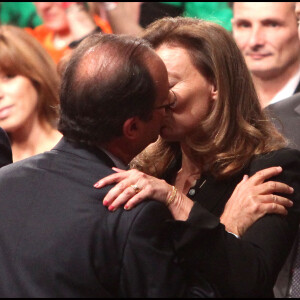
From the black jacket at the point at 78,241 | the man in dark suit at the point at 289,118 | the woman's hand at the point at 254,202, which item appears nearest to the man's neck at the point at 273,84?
the man in dark suit at the point at 289,118

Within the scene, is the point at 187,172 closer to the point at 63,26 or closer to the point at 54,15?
the point at 63,26

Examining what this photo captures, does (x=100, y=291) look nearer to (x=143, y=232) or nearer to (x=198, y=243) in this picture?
(x=143, y=232)

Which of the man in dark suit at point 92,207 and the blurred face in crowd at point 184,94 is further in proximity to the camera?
the blurred face in crowd at point 184,94

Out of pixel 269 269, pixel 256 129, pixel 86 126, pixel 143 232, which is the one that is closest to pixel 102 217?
pixel 143 232

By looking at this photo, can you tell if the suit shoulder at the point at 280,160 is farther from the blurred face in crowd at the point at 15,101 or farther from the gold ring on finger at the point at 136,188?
the blurred face in crowd at the point at 15,101

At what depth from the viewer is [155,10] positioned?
15.1 feet

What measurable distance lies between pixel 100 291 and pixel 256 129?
0.93 metres

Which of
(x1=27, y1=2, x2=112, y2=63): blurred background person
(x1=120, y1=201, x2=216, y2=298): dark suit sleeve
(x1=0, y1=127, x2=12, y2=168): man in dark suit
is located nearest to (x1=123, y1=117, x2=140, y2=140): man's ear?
(x1=120, y1=201, x2=216, y2=298): dark suit sleeve

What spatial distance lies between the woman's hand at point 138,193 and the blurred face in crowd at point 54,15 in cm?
288

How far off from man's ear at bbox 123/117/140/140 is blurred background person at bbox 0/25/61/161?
1.87m

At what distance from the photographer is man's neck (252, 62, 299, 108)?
4309 mm

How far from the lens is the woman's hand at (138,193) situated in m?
2.09

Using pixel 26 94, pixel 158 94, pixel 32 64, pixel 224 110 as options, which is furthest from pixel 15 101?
pixel 158 94

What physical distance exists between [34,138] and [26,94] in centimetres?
23
